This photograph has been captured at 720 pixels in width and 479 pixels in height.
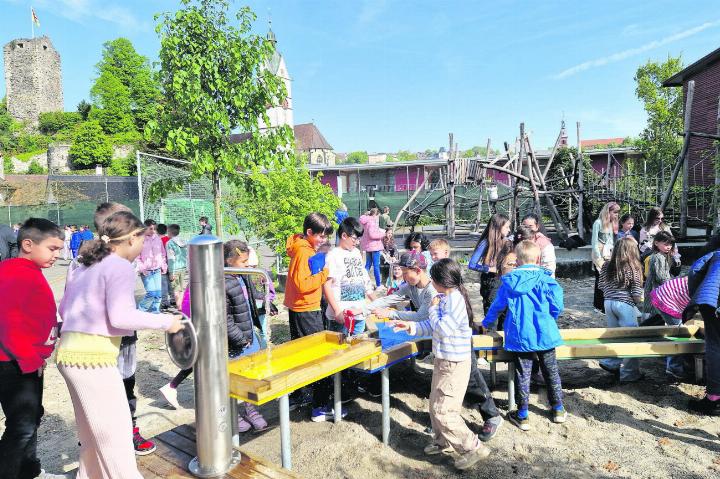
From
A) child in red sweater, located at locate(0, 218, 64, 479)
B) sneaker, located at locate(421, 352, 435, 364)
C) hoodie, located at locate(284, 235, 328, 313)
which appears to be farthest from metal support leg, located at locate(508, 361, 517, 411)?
child in red sweater, located at locate(0, 218, 64, 479)

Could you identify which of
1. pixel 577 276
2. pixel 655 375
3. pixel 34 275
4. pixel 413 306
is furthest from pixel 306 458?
pixel 577 276

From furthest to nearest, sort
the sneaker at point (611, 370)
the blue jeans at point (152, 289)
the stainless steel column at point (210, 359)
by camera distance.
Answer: the blue jeans at point (152, 289) < the sneaker at point (611, 370) < the stainless steel column at point (210, 359)

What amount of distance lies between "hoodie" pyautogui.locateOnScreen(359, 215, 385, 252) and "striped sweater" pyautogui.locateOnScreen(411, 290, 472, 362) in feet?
22.7

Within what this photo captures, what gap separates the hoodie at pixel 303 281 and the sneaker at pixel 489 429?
1767 mm

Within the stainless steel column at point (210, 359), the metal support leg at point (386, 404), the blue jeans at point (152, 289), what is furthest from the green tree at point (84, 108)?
the stainless steel column at point (210, 359)

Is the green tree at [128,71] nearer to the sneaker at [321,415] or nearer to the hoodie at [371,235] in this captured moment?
the hoodie at [371,235]

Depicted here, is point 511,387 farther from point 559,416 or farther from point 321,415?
point 321,415

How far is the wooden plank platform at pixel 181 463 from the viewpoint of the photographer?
95.2 inches

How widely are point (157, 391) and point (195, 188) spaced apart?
9690mm

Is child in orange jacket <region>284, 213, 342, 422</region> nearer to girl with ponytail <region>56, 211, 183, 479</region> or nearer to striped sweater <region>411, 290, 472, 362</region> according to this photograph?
striped sweater <region>411, 290, 472, 362</region>

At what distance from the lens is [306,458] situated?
375 centimetres

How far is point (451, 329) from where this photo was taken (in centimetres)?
364

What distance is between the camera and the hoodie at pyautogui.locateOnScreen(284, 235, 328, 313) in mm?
4289

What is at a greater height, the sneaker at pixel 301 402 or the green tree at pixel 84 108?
the green tree at pixel 84 108
